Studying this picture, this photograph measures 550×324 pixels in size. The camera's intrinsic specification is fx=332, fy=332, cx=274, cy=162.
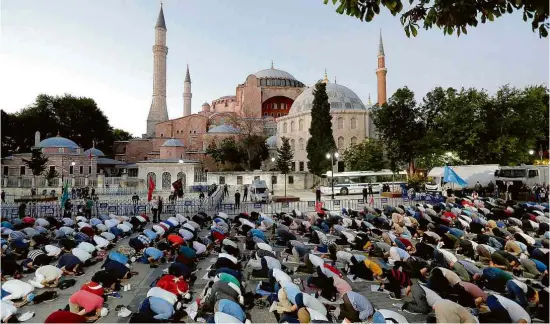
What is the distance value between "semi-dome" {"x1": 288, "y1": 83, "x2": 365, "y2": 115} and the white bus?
16.4 m

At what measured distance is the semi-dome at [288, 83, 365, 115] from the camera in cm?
4534

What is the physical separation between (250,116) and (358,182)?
3204 cm

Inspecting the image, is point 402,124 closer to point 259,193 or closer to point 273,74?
point 259,193

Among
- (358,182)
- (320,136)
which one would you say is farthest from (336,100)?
(358,182)

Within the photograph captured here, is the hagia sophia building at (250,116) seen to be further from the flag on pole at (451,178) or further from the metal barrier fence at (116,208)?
the flag on pole at (451,178)

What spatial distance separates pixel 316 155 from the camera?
34.7 meters

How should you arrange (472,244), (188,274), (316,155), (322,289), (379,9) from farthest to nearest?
1. (316,155)
2. (472,244)
3. (188,274)
4. (322,289)
5. (379,9)

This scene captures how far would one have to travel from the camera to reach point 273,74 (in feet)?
224

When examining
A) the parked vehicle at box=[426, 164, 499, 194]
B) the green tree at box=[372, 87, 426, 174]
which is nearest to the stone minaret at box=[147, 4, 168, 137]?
the green tree at box=[372, 87, 426, 174]

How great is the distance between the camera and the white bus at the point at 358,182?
95.3 feet

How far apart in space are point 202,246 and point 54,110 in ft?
171

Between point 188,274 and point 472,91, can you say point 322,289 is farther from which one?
point 472,91

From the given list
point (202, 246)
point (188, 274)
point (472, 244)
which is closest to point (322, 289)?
point (188, 274)

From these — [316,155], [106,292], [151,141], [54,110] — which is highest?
[54,110]
